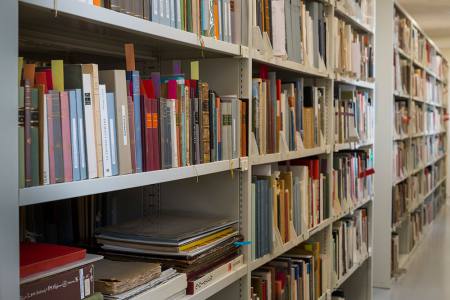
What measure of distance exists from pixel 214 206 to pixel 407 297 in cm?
285

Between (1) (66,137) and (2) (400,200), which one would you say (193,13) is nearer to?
(1) (66,137)

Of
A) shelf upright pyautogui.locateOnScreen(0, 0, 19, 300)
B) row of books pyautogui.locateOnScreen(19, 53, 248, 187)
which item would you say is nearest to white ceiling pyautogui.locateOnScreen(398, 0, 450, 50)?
row of books pyautogui.locateOnScreen(19, 53, 248, 187)

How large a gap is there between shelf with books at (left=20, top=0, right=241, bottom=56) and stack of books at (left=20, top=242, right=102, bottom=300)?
1.60 feet

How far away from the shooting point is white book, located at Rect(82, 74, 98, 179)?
1.14 meters

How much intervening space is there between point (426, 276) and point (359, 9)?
99.4 inches

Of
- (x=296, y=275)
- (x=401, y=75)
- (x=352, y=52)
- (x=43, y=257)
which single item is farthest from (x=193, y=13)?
(x=401, y=75)

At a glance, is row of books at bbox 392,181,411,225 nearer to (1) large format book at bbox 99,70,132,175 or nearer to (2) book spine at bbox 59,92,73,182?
(1) large format book at bbox 99,70,132,175

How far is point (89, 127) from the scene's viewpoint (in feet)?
3.75

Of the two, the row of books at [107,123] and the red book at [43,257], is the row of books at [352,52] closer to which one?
the row of books at [107,123]

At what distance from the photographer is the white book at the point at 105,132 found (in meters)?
1.18

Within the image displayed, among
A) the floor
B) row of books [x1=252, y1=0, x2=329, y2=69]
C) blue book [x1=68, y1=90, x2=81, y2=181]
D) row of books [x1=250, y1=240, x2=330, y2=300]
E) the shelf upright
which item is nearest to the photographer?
the shelf upright

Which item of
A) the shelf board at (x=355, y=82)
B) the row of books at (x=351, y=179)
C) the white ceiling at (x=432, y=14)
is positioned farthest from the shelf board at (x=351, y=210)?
the white ceiling at (x=432, y=14)

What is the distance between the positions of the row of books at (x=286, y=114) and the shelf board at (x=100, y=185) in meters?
0.43

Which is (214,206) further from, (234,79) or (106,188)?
(106,188)
